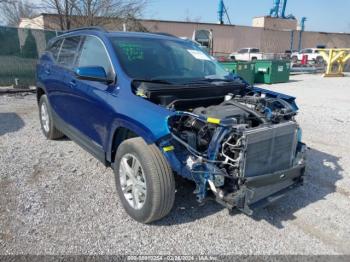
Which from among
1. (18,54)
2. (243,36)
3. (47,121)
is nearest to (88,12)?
(18,54)

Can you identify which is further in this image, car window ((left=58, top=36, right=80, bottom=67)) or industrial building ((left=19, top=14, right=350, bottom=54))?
industrial building ((left=19, top=14, right=350, bottom=54))

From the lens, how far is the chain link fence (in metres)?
11.7

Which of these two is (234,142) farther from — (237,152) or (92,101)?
(92,101)

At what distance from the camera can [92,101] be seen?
377cm

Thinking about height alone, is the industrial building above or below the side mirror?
above

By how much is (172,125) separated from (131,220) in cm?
110

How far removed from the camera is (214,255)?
9.11 feet

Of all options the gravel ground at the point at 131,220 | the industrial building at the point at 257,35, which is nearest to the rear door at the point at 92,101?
the gravel ground at the point at 131,220

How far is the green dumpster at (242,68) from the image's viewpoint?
50.0 ft

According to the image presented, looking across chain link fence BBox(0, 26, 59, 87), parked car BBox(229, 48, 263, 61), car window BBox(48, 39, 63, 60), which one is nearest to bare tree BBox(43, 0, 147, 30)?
chain link fence BBox(0, 26, 59, 87)

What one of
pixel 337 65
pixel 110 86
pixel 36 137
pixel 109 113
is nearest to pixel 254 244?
pixel 109 113

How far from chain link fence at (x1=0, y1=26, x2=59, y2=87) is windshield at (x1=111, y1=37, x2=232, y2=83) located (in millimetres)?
8930

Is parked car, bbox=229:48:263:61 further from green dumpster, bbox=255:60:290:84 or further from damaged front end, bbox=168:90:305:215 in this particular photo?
damaged front end, bbox=168:90:305:215

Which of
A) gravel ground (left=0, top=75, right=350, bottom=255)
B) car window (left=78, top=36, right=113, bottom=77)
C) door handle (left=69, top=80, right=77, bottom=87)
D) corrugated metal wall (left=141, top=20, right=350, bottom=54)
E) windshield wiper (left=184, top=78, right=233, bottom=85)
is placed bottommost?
gravel ground (left=0, top=75, right=350, bottom=255)
